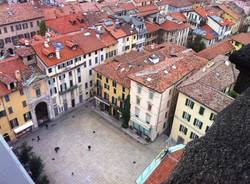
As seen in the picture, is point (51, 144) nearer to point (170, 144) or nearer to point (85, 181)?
point (85, 181)

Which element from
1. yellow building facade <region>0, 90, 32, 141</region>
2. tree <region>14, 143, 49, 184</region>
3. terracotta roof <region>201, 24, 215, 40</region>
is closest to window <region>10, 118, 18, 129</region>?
yellow building facade <region>0, 90, 32, 141</region>

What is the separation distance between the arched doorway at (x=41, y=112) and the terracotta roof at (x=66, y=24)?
20.6 meters

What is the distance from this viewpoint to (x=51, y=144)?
4316cm

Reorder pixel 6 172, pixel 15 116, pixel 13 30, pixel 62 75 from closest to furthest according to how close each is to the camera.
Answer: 1. pixel 6 172
2. pixel 15 116
3. pixel 62 75
4. pixel 13 30

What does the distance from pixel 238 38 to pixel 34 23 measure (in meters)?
52.8

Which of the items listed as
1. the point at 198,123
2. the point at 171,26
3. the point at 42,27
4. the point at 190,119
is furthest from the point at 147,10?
the point at 198,123

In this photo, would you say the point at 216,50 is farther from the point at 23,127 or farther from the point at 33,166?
the point at 33,166

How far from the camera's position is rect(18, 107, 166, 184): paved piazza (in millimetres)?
38094

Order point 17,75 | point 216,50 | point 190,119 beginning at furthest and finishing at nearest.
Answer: point 216,50 → point 17,75 → point 190,119

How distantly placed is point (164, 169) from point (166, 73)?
1819 cm

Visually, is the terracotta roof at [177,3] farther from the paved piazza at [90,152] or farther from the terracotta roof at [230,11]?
the paved piazza at [90,152]

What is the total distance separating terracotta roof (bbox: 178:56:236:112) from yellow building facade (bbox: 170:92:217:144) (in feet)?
3.12

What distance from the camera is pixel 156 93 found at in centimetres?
3831

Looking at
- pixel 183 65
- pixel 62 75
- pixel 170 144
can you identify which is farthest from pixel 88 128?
pixel 183 65
